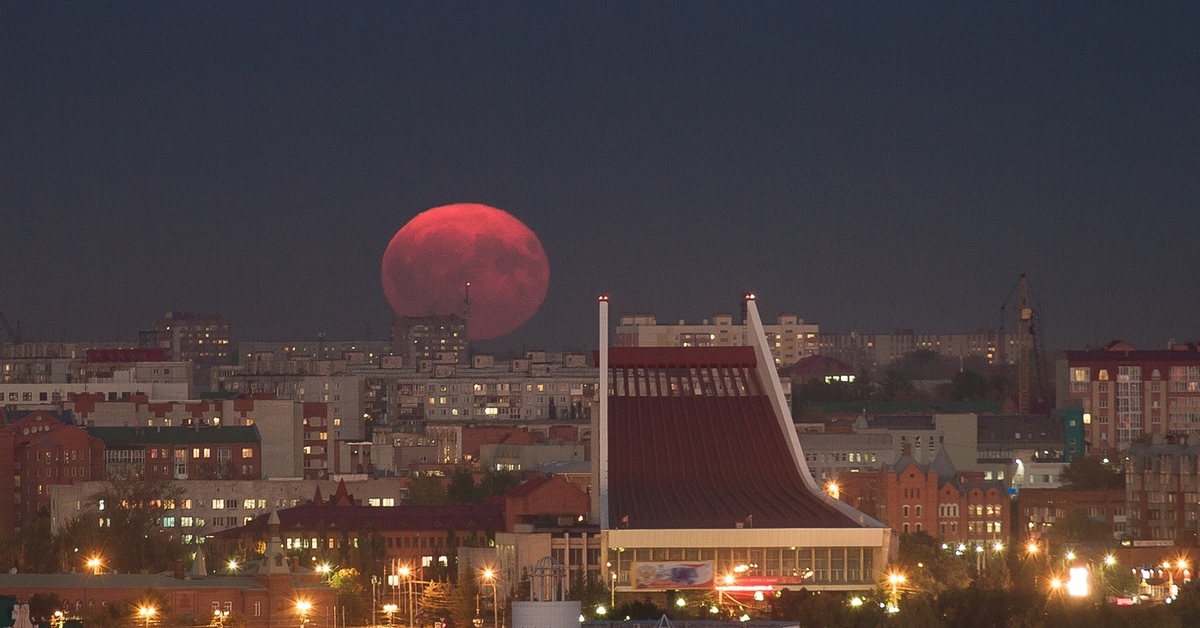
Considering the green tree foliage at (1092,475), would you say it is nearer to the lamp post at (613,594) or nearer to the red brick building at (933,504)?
the red brick building at (933,504)

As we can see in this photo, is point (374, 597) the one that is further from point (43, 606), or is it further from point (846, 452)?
point (846, 452)

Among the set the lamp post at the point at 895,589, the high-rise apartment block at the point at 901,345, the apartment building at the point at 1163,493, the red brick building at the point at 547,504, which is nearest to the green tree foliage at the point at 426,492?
the red brick building at the point at 547,504

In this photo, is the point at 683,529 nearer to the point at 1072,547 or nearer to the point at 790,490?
the point at 790,490

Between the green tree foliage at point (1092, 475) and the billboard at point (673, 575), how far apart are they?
2838cm

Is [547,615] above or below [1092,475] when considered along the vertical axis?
below

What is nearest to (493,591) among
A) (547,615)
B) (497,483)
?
(547,615)

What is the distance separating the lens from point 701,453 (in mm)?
53188

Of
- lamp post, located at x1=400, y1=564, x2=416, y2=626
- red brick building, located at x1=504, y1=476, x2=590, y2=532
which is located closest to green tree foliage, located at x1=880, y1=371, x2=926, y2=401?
red brick building, located at x1=504, y1=476, x2=590, y2=532

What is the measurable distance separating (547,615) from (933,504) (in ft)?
112

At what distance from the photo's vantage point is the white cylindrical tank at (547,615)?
3328 cm

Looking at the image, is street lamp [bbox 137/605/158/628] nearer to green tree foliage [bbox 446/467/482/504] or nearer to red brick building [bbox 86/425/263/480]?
green tree foliage [bbox 446/467/482/504]

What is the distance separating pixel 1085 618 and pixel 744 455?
1723 cm

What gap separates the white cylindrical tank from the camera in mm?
33281

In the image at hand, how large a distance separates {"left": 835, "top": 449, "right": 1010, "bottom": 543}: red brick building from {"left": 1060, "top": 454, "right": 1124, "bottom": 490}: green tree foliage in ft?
24.2
